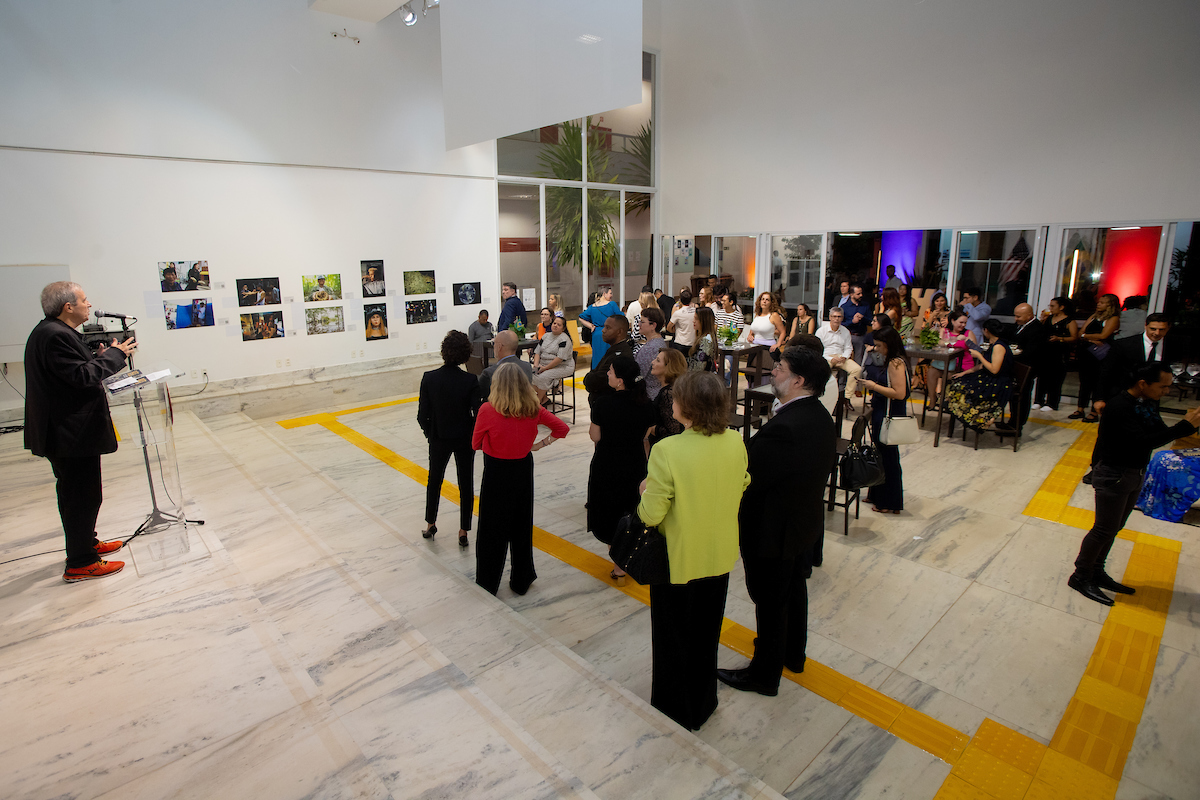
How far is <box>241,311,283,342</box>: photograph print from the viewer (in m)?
8.90

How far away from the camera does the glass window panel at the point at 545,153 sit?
38.1 ft

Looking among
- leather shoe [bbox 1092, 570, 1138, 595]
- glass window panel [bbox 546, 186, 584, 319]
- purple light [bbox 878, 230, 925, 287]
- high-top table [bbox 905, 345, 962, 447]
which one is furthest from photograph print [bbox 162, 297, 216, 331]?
purple light [bbox 878, 230, 925, 287]

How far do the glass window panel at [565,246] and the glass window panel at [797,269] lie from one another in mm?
3759

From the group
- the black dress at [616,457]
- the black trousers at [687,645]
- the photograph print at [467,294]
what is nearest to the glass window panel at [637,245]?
the photograph print at [467,294]

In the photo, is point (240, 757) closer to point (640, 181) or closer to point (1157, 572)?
point (1157, 572)

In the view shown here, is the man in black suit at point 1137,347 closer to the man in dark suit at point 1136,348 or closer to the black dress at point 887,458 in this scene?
the man in dark suit at point 1136,348

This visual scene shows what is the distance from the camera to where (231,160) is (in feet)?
27.8

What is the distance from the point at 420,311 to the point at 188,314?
3.22m

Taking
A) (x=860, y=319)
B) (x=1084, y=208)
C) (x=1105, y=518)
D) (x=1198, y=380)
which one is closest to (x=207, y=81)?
(x=860, y=319)

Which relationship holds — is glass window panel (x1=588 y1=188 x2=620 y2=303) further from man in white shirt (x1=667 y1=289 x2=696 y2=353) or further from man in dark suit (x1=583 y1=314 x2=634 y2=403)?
man in dark suit (x1=583 y1=314 x2=634 y2=403)

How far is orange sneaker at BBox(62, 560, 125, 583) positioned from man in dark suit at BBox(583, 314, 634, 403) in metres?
3.20

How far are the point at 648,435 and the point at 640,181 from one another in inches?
426

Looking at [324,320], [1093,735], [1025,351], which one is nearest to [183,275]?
[324,320]

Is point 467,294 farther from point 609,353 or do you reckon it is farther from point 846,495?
point 846,495
